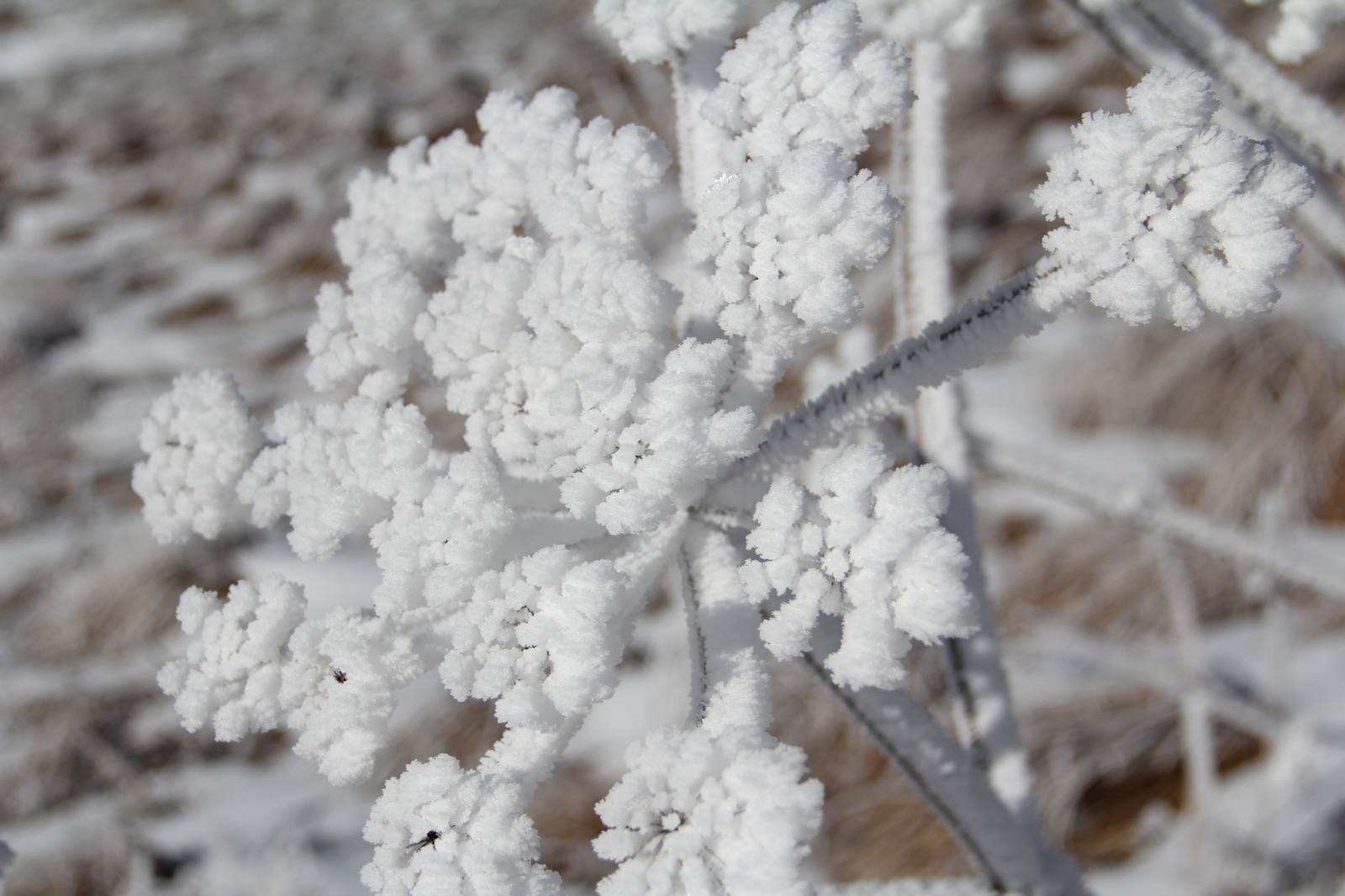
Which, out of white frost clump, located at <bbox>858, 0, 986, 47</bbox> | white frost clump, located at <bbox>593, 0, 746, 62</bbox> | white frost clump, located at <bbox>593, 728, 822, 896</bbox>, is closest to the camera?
white frost clump, located at <bbox>593, 728, 822, 896</bbox>

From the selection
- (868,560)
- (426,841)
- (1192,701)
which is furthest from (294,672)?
(1192,701)

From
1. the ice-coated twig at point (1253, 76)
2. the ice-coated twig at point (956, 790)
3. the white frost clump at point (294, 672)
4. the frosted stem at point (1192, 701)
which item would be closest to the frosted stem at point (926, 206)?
the ice-coated twig at point (1253, 76)

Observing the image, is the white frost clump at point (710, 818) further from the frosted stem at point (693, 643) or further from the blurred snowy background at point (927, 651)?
the blurred snowy background at point (927, 651)

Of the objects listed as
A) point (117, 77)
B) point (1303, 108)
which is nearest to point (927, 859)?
point (1303, 108)

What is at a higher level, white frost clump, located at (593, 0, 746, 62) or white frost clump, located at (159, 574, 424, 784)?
white frost clump, located at (593, 0, 746, 62)

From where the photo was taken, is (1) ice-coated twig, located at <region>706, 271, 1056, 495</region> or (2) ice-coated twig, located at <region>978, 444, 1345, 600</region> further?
(2) ice-coated twig, located at <region>978, 444, 1345, 600</region>

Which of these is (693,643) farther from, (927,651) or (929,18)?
(927,651)

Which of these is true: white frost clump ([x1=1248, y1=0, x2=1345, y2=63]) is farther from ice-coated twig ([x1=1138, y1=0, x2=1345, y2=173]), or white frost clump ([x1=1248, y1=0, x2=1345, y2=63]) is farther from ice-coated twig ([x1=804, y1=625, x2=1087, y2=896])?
ice-coated twig ([x1=804, y1=625, x2=1087, y2=896])

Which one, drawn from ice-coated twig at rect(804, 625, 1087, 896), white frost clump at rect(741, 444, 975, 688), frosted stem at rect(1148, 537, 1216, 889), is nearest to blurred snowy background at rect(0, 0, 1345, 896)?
frosted stem at rect(1148, 537, 1216, 889)
